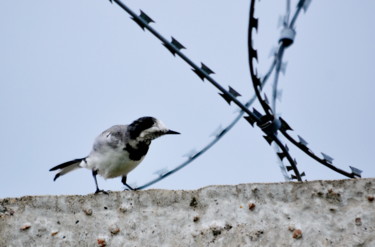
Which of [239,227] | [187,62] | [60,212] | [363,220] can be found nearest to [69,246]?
[60,212]

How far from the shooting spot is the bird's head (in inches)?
176

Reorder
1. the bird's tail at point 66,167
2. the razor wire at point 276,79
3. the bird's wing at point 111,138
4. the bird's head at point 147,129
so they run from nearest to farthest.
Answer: the razor wire at point 276,79, the bird's head at point 147,129, the bird's wing at point 111,138, the bird's tail at point 66,167

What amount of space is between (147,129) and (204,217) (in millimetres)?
1466

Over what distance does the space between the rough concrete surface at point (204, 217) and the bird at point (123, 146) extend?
1215mm

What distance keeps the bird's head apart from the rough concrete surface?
123 centimetres

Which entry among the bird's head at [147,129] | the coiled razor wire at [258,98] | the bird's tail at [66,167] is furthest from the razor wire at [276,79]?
the bird's tail at [66,167]

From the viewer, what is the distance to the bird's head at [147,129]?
4473 mm

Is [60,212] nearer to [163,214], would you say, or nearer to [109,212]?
[109,212]

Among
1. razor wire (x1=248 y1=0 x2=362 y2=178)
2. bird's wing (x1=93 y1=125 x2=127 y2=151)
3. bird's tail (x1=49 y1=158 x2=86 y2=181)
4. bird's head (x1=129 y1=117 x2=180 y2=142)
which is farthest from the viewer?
bird's tail (x1=49 y1=158 x2=86 y2=181)

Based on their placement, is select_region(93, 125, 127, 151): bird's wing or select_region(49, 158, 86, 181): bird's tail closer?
select_region(93, 125, 127, 151): bird's wing

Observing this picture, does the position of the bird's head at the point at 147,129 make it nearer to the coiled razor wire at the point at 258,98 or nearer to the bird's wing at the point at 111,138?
the bird's wing at the point at 111,138

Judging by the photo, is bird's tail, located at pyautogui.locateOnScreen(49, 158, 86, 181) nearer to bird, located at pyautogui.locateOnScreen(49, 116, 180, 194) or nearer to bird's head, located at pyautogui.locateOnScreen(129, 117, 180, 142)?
bird, located at pyautogui.locateOnScreen(49, 116, 180, 194)

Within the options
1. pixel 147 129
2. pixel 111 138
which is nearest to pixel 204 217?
pixel 147 129

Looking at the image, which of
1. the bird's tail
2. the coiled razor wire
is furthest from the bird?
the coiled razor wire
